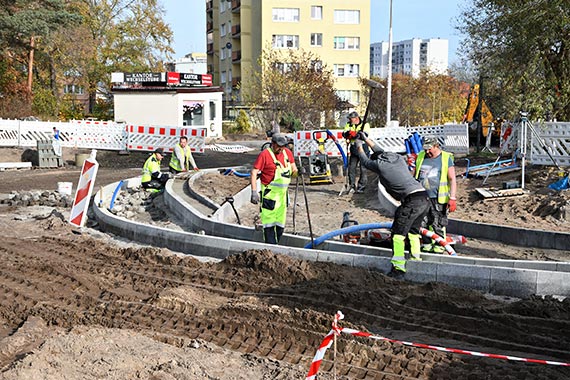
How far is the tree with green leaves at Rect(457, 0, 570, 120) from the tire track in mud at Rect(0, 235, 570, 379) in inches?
475

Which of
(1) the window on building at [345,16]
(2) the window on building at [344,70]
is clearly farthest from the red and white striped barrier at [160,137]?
(1) the window on building at [345,16]

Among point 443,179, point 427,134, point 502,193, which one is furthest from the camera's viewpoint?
point 427,134

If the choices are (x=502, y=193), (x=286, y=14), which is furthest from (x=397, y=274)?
(x=286, y=14)

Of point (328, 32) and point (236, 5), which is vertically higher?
point (236, 5)

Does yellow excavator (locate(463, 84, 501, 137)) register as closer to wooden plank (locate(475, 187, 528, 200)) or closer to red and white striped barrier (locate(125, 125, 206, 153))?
red and white striped barrier (locate(125, 125, 206, 153))

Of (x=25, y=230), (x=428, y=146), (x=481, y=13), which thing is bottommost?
(x=25, y=230)

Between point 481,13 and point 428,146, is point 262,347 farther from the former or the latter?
point 481,13

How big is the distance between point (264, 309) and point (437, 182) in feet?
11.7

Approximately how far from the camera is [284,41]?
63.8 metres

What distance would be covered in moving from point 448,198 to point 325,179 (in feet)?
27.4

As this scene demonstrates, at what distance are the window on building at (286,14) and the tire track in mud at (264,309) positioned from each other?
56.8 meters

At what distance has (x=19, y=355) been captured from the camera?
558 cm

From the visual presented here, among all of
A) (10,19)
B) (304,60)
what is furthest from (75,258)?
(304,60)

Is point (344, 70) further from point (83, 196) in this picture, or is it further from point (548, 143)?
point (83, 196)
